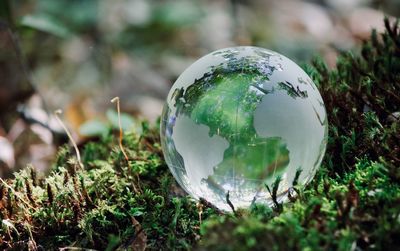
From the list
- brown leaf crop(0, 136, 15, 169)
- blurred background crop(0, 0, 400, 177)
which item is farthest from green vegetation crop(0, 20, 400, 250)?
blurred background crop(0, 0, 400, 177)

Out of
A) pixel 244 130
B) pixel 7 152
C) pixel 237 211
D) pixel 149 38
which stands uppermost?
pixel 244 130

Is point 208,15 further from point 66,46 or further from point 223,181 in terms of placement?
point 223,181

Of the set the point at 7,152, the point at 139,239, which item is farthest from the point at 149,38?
the point at 139,239

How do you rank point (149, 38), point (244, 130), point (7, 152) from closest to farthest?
point (244, 130) → point (7, 152) → point (149, 38)

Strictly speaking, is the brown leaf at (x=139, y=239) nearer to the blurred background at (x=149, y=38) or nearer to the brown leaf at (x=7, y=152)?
the brown leaf at (x=7, y=152)

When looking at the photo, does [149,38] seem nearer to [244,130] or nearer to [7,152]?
[7,152]

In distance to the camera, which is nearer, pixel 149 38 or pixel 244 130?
pixel 244 130
